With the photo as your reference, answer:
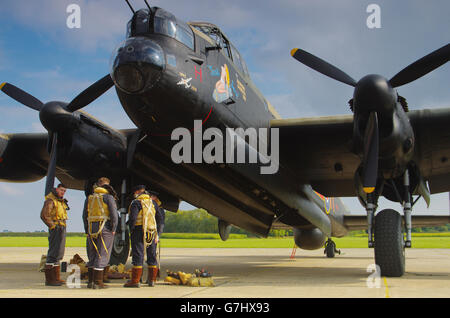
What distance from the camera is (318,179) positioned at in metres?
12.5

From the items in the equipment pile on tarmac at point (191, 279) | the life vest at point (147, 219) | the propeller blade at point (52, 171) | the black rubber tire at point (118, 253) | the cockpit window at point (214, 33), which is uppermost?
the cockpit window at point (214, 33)

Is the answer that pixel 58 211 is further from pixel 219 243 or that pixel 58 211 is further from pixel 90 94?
pixel 219 243

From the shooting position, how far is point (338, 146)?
10656mm

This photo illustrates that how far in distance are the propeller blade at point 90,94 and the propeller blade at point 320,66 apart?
467 cm

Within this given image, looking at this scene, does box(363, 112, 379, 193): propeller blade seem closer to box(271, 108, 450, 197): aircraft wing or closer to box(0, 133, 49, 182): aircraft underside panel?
box(271, 108, 450, 197): aircraft wing


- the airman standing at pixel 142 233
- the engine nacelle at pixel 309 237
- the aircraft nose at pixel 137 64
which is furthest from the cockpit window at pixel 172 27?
the engine nacelle at pixel 309 237

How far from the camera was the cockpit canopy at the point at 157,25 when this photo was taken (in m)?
7.50

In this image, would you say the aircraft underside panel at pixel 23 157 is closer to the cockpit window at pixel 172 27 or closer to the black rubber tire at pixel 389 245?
the cockpit window at pixel 172 27

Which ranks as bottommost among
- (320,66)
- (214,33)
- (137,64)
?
(137,64)

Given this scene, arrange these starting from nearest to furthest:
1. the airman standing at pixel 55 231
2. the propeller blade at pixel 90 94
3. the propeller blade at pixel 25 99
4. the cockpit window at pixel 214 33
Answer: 1. the airman standing at pixel 55 231
2. the cockpit window at pixel 214 33
3. the propeller blade at pixel 90 94
4. the propeller blade at pixel 25 99

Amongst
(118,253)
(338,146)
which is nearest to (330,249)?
(338,146)

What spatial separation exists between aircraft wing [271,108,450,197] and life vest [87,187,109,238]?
16.6ft

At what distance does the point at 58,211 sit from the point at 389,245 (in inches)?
255
